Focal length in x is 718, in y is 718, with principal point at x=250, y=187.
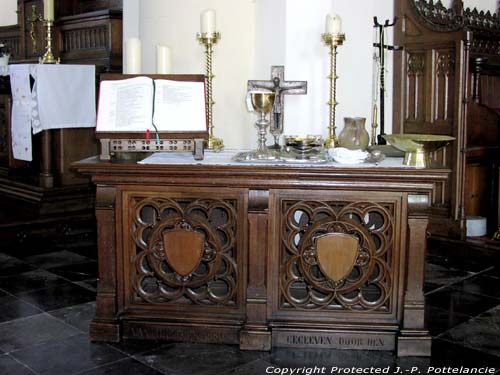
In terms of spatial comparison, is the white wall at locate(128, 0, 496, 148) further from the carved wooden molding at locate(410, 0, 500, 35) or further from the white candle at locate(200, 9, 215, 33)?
the carved wooden molding at locate(410, 0, 500, 35)

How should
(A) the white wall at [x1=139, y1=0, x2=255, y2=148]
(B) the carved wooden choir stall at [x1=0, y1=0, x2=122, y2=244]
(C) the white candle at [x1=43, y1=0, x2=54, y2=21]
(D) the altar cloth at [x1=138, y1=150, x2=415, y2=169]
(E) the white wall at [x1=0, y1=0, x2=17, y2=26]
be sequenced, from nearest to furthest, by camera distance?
1. (D) the altar cloth at [x1=138, y1=150, x2=415, y2=169]
2. (A) the white wall at [x1=139, y1=0, x2=255, y2=148]
3. (B) the carved wooden choir stall at [x1=0, y1=0, x2=122, y2=244]
4. (C) the white candle at [x1=43, y1=0, x2=54, y2=21]
5. (E) the white wall at [x1=0, y1=0, x2=17, y2=26]

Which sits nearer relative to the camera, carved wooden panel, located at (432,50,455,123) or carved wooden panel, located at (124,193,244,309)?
carved wooden panel, located at (124,193,244,309)

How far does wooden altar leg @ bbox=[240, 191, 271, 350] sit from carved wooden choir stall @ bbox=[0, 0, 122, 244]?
2.77m

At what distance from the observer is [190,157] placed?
350cm

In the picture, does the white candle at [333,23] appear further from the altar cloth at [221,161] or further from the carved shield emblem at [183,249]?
the carved shield emblem at [183,249]

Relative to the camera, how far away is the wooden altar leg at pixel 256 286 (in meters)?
3.23

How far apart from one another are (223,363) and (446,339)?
1104mm

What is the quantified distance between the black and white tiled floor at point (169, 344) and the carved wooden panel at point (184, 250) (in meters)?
0.22

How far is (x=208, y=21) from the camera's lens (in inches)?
151

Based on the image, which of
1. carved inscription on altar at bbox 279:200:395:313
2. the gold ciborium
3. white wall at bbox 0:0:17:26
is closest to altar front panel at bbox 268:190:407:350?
carved inscription on altar at bbox 279:200:395:313

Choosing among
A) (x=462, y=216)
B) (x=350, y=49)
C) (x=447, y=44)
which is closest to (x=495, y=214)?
(x=462, y=216)

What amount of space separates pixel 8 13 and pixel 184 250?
582cm

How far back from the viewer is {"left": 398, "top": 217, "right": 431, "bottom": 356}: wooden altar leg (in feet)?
10.4

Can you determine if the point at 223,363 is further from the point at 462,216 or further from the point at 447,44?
the point at 447,44
